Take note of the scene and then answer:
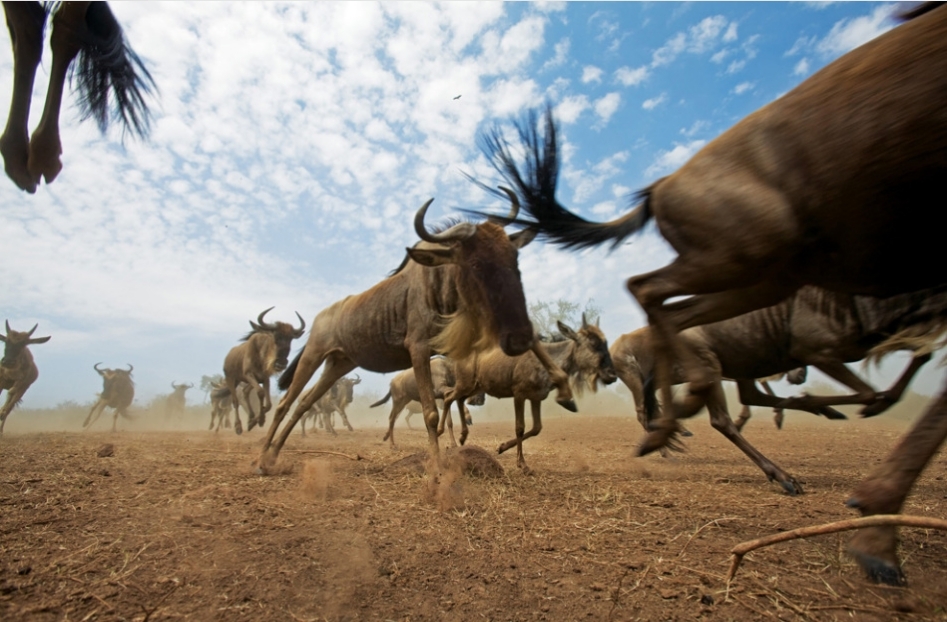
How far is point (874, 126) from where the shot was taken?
2.09 m

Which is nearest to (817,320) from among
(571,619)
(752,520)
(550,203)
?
(752,520)

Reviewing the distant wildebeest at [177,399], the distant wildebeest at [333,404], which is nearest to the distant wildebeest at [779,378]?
the distant wildebeest at [333,404]

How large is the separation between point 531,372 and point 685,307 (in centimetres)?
521

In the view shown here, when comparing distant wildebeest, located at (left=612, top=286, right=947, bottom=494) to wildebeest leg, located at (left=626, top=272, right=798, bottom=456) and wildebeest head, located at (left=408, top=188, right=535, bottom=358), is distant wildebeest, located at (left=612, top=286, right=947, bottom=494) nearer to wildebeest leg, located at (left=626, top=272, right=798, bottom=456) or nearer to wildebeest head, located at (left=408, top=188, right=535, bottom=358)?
wildebeest leg, located at (left=626, top=272, right=798, bottom=456)

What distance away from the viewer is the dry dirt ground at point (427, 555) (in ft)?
5.83

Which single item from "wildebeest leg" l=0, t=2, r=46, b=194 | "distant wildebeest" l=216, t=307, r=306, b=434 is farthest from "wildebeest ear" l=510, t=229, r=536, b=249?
"distant wildebeest" l=216, t=307, r=306, b=434

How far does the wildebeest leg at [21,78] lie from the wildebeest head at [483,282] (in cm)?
295

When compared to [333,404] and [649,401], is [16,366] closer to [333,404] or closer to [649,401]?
[333,404]

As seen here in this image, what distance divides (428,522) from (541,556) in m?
0.87

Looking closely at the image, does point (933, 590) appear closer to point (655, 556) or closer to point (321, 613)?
point (655, 556)

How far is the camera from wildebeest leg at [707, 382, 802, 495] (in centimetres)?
443

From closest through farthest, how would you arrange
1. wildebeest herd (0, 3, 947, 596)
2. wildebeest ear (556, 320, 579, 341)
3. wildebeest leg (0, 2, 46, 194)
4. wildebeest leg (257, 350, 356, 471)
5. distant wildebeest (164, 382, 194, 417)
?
wildebeest leg (0, 2, 46, 194), wildebeest herd (0, 3, 947, 596), wildebeest leg (257, 350, 356, 471), wildebeest ear (556, 320, 579, 341), distant wildebeest (164, 382, 194, 417)

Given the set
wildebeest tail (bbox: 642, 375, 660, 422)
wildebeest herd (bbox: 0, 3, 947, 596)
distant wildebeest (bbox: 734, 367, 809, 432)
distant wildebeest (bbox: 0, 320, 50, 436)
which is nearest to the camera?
wildebeest herd (bbox: 0, 3, 947, 596)

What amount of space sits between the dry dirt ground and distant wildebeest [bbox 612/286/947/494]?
0.83 meters
